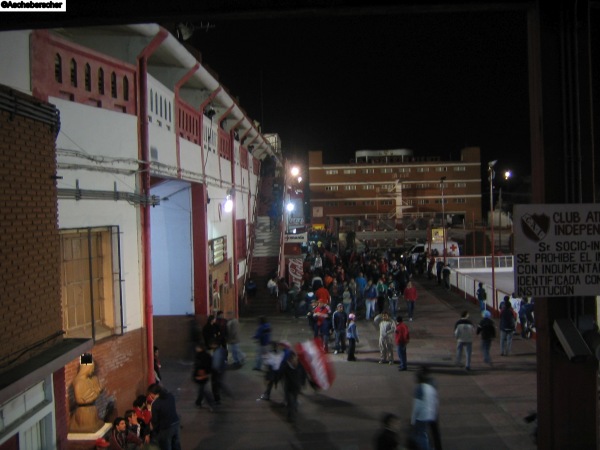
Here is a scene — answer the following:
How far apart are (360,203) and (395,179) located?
5886mm

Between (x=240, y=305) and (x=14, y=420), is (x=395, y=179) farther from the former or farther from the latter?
(x=14, y=420)

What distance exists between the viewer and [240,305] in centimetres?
2256

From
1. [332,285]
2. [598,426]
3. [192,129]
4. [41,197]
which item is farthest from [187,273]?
[598,426]

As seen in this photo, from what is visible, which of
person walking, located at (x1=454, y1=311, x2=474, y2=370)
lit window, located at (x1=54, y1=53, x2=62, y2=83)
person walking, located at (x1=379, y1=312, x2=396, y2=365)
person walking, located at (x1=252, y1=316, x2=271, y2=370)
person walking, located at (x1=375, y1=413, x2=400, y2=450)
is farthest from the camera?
person walking, located at (x1=379, y1=312, x2=396, y2=365)

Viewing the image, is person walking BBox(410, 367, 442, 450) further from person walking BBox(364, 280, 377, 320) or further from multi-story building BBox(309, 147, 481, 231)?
multi-story building BBox(309, 147, 481, 231)

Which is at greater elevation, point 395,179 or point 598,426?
point 395,179

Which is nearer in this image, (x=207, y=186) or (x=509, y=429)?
(x=509, y=429)

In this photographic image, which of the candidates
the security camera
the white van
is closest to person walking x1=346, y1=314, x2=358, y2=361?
the security camera

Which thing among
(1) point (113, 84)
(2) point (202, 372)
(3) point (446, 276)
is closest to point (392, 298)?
(3) point (446, 276)

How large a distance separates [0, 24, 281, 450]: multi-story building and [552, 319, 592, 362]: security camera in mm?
5047

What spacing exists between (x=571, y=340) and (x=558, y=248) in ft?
2.64

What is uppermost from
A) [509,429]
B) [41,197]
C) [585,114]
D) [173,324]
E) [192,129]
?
[192,129]

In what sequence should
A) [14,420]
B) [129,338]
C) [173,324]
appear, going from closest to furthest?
[14,420] < [129,338] < [173,324]

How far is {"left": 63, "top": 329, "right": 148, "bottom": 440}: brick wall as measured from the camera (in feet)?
31.2
